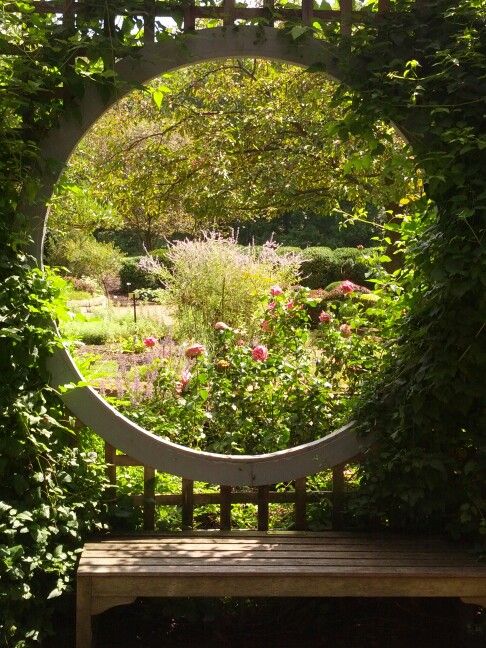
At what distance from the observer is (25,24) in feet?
9.09

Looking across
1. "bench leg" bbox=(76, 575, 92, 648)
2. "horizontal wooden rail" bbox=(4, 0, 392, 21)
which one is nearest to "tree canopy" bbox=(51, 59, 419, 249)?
"horizontal wooden rail" bbox=(4, 0, 392, 21)

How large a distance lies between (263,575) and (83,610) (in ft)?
1.95

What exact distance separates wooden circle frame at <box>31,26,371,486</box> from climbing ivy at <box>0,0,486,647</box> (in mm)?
63

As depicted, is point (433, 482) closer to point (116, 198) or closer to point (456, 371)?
point (456, 371)

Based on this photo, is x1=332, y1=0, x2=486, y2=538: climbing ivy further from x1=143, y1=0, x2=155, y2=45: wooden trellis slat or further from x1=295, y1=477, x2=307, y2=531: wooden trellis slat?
x1=143, y1=0, x2=155, y2=45: wooden trellis slat

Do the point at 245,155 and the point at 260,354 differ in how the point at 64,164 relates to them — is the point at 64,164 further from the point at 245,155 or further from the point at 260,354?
the point at 245,155

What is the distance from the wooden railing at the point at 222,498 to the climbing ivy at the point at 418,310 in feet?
0.46

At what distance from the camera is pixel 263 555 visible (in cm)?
283

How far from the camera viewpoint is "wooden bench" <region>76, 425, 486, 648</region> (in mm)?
2625

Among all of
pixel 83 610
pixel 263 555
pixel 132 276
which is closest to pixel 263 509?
pixel 263 555

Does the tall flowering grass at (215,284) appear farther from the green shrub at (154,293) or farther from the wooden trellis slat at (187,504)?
the wooden trellis slat at (187,504)

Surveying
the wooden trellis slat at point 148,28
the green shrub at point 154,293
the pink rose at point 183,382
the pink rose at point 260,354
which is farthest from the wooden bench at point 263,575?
the green shrub at point 154,293

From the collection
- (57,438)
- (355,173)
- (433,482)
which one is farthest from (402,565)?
(355,173)

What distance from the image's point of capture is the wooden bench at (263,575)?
2.62 metres
